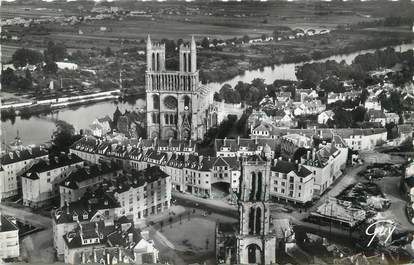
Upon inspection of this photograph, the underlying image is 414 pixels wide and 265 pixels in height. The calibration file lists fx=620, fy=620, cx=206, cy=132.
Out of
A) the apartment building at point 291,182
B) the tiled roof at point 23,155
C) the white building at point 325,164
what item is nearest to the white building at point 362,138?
the white building at point 325,164

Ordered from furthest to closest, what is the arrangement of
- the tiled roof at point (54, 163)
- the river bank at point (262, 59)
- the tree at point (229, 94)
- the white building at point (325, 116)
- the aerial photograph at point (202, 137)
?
the tree at point (229, 94) < the white building at point (325, 116) < the river bank at point (262, 59) < the tiled roof at point (54, 163) < the aerial photograph at point (202, 137)

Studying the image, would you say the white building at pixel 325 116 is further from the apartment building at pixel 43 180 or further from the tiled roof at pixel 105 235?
the tiled roof at pixel 105 235

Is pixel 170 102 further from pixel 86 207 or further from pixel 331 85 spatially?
pixel 331 85

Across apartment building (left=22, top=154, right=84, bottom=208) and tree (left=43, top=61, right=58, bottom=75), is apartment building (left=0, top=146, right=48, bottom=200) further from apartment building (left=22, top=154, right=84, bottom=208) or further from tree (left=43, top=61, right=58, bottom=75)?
tree (left=43, top=61, right=58, bottom=75)

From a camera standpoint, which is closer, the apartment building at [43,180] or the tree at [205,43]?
the apartment building at [43,180]

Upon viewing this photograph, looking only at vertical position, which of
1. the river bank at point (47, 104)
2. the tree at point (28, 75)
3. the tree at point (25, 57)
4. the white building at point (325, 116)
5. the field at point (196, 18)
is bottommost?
the white building at point (325, 116)

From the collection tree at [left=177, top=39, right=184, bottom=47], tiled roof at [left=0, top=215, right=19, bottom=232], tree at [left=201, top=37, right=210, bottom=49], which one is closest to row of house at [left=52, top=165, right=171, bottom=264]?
tiled roof at [left=0, top=215, right=19, bottom=232]

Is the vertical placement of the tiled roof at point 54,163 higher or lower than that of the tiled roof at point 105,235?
higher

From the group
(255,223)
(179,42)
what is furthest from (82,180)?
(179,42)
